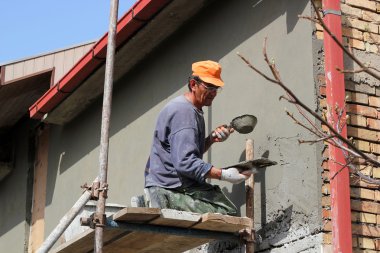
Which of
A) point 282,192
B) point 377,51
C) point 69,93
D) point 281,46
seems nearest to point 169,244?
point 282,192

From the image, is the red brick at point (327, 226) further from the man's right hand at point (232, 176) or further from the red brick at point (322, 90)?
the red brick at point (322, 90)

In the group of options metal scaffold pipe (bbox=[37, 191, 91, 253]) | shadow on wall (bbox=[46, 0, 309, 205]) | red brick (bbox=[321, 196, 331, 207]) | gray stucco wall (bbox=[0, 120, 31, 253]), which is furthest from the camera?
gray stucco wall (bbox=[0, 120, 31, 253])

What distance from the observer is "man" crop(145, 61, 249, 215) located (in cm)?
694

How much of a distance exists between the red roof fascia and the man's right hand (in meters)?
2.36

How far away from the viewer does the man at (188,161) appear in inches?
273

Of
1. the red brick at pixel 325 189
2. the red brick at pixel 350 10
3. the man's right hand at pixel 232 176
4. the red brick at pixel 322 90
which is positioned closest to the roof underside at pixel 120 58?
the red brick at pixel 350 10

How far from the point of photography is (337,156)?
21.6 ft

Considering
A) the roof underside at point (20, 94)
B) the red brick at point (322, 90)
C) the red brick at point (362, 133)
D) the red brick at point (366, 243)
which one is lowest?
the red brick at point (366, 243)

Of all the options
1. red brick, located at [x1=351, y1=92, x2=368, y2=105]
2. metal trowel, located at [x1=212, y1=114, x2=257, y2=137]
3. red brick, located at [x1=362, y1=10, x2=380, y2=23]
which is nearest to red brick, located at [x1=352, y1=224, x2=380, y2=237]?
red brick, located at [x1=351, y1=92, x2=368, y2=105]

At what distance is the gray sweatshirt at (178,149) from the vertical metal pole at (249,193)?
38 centimetres

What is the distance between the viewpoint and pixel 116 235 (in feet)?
23.5

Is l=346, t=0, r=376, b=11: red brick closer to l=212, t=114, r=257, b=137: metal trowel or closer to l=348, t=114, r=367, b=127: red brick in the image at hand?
l=348, t=114, r=367, b=127: red brick

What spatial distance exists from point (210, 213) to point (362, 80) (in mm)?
1722

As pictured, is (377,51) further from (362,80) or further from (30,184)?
(30,184)
